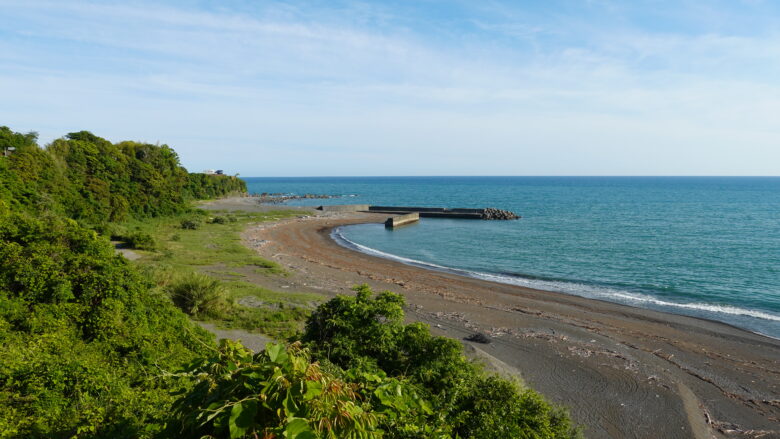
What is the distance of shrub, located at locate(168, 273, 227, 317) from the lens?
18.8 metres

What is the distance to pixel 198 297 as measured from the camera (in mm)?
18906

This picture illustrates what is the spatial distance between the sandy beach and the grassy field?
3370 mm

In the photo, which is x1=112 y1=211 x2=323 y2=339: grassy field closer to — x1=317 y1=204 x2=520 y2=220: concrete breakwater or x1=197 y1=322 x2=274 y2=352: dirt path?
x1=197 y1=322 x2=274 y2=352: dirt path

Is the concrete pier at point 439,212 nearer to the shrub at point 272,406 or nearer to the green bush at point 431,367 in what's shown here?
the green bush at point 431,367

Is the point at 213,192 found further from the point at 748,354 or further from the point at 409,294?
the point at 748,354

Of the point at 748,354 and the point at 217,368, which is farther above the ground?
the point at 217,368

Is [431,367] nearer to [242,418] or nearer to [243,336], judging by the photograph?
[242,418]

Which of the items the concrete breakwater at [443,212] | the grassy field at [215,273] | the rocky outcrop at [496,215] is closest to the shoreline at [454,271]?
the grassy field at [215,273]

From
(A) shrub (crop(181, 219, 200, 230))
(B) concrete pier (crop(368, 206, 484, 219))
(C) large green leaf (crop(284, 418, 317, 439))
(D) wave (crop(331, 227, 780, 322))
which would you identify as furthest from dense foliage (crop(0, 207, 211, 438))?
(B) concrete pier (crop(368, 206, 484, 219))

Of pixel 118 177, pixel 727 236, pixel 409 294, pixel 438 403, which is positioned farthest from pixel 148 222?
pixel 727 236

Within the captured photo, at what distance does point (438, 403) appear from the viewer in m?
7.12

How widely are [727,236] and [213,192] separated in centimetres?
9620

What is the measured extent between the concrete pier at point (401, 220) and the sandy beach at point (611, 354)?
32.5 metres

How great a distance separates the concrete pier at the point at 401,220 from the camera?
65431 millimetres
